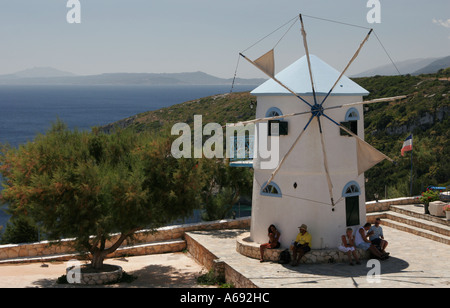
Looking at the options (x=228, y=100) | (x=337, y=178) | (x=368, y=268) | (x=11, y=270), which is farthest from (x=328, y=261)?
(x=228, y=100)

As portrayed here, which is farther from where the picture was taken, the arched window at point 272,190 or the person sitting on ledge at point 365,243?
the arched window at point 272,190

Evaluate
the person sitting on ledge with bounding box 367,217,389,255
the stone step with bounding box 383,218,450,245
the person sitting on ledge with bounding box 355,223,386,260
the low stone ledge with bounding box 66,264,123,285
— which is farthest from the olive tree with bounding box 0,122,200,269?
the stone step with bounding box 383,218,450,245

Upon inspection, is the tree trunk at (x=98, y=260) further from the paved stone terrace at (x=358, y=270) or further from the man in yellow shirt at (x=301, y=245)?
the man in yellow shirt at (x=301, y=245)

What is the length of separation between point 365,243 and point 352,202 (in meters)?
1.21

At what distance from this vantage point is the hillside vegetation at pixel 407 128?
2311 cm

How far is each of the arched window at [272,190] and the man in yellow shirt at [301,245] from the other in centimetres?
121

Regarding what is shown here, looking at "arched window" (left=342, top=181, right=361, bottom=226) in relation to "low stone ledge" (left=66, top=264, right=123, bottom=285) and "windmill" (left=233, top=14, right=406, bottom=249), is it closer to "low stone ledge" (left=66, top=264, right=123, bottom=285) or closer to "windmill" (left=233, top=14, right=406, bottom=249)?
"windmill" (left=233, top=14, right=406, bottom=249)

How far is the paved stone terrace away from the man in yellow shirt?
0.79ft

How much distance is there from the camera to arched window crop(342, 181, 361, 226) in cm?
1446

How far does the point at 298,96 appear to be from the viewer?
14055mm

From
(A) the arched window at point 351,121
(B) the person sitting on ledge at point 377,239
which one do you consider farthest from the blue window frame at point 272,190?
(B) the person sitting on ledge at point 377,239

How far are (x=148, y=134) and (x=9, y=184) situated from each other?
12.9 feet

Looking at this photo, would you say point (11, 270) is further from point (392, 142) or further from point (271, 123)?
point (392, 142)
